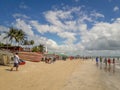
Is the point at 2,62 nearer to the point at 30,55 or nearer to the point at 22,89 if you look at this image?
the point at 22,89

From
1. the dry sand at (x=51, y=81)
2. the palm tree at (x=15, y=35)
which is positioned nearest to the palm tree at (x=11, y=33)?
the palm tree at (x=15, y=35)

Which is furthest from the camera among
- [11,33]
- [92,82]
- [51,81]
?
[11,33]

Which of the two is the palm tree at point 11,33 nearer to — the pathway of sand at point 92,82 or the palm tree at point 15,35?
the palm tree at point 15,35

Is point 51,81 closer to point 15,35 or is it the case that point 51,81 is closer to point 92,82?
point 92,82

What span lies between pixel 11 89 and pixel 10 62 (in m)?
13.9

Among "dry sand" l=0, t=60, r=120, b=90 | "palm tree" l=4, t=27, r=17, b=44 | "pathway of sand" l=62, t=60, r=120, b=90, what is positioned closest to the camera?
"dry sand" l=0, t=60, r=120, b=90

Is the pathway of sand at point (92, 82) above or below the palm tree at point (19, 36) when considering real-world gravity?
below

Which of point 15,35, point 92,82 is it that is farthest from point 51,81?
point 15,35

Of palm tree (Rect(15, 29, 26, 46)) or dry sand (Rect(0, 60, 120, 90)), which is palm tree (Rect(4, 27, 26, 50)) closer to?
palm tree (Rect(15, 29, 26, 46))

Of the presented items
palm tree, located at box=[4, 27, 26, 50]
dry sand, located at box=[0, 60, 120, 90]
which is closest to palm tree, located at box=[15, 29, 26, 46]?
palm tree, located at box=[4, 27, 26, 50]

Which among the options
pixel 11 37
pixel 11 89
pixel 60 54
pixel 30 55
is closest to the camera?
pixel 11 89

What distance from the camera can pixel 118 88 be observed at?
498 inches

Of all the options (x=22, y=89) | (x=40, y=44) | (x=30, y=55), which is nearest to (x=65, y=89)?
(x=22, y=89)

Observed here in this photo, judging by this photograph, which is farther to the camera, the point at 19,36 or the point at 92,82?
the point at 19,36
